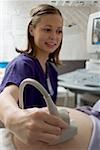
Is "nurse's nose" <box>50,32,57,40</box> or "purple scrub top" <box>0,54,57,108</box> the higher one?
"nurse's nose" <box>50,32,57,40</box>

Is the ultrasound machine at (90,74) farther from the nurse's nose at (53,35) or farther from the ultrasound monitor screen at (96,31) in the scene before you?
the nurse's nose at (53,35)

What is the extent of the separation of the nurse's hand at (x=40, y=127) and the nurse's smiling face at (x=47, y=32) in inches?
24.3

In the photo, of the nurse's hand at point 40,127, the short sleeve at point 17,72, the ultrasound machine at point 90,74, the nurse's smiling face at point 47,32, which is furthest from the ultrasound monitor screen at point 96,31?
the nurse's hand at point 40,127

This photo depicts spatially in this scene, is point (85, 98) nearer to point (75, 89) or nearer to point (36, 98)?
point (75, 89)

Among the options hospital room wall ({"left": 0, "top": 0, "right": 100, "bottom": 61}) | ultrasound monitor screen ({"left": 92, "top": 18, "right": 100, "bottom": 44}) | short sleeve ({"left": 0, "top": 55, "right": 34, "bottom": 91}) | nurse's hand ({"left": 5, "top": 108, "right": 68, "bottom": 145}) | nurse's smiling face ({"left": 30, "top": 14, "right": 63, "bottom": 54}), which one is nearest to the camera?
nurse's hand ({"left": 5, "top": 108, "right": 68, "bottom": 145})

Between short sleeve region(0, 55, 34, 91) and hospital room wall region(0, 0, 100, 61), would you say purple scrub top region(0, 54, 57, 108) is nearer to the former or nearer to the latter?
short sleeve region(0, 55, 34, 91)

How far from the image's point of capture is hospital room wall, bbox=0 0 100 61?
6.66 ft

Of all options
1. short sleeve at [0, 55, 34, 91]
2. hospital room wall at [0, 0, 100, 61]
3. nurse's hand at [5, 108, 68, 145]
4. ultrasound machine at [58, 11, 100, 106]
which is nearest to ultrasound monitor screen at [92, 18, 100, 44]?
ultrasound machine at [58, 11, 100, 106]

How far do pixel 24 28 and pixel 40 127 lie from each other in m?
1.65

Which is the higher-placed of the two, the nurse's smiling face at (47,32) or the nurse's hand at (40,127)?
the nurse's smiling face at (47,32)

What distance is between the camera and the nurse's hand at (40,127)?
0.48m

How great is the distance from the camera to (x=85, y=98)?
1.74m

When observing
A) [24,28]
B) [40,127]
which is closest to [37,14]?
[40,127]

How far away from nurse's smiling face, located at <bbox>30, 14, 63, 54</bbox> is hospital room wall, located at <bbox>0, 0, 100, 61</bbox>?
927 mm
